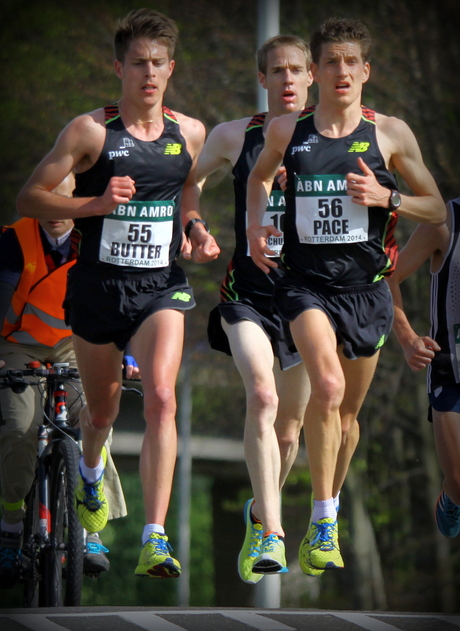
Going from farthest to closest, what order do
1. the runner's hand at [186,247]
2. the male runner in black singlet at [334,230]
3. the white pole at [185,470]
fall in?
1. the white pole at [185,470]
2. the runner's hand at [186,247]
3. the male runner in black singlet at [334,230]

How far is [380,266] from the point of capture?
5.43 meters

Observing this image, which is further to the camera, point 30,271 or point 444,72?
point 444,72

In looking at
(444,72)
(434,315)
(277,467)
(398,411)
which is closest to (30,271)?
(277,467)

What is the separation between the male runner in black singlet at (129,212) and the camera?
17.2 ft

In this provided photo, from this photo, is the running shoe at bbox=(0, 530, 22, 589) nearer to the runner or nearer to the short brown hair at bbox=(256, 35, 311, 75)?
the runner

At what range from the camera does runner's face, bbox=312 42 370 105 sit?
17.5 ft

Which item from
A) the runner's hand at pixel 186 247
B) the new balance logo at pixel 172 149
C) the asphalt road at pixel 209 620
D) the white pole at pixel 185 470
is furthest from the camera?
the white pole at pixel 185 470

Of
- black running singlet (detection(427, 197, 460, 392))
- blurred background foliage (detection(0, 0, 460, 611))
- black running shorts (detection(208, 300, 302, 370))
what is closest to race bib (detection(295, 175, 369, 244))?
black running shorts (detection(208, 300, 302, 370))

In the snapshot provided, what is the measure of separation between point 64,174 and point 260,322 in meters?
1.27

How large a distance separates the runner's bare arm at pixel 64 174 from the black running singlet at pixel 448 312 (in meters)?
2.00

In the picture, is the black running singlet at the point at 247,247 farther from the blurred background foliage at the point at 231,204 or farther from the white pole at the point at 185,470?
the white pole at the point at 185,470

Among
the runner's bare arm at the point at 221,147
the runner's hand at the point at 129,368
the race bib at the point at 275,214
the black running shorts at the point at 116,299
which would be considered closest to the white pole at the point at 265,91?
the runner's bare arm at the point at 221,147

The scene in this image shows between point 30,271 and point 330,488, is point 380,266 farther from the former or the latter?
point 30,271

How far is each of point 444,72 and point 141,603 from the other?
6005mm
